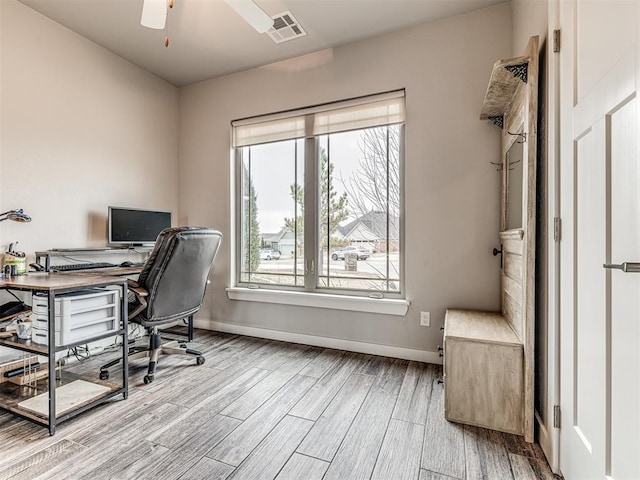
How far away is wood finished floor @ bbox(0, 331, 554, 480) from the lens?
4.61 feet

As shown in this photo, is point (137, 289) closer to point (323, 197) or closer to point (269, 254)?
point (269, 254)

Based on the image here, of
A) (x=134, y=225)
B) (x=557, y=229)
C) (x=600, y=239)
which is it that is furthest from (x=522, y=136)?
(x=134, y=225)

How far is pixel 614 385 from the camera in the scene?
0.98m

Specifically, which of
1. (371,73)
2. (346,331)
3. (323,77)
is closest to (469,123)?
(371,73)

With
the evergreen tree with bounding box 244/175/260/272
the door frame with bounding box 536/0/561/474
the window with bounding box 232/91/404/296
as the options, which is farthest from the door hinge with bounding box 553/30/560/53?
the evergreen tree with bounding box 244/175/260/272

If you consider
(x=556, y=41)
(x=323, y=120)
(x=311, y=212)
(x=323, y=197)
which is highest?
(x=323, y=120)

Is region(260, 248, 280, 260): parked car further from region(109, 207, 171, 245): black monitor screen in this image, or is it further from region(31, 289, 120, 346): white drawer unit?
region(31, 289, 120, 346): white drawer unit

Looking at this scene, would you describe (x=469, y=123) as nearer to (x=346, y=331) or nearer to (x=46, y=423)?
(x=346, y=331)

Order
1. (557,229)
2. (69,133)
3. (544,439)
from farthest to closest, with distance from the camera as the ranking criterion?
(69,133) < (544,439) < (557,229)

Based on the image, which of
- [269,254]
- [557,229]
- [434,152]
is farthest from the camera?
[269,254]

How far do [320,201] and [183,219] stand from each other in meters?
1.71

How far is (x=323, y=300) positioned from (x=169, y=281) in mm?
1321

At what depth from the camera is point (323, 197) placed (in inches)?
121

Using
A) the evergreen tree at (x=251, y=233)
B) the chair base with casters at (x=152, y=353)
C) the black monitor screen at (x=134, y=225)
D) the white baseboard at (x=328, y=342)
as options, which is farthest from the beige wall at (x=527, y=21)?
the black monitor screen at (x=134, y=225)
